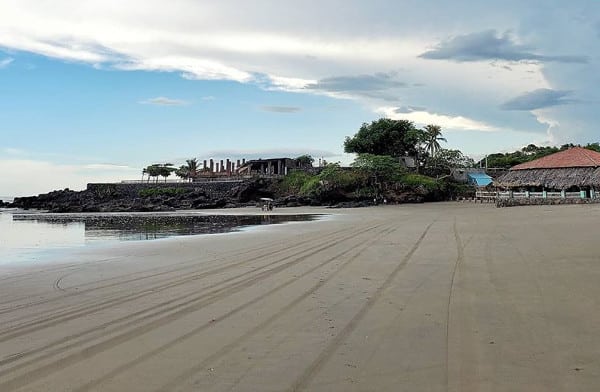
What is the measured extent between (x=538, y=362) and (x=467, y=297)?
2856 millimetres

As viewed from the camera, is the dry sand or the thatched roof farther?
the thatched roof

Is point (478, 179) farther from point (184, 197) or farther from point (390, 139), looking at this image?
point (184, 197)

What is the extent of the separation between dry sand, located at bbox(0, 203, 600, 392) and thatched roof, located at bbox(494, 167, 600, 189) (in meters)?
34.3

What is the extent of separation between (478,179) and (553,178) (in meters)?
18.0

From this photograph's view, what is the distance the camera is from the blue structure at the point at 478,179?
6154 centimetres

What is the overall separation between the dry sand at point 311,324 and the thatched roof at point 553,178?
113 feet

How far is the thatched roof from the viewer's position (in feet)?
A: 136

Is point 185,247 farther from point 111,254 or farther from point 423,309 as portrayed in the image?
point 423,309

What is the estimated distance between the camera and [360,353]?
4891 mm

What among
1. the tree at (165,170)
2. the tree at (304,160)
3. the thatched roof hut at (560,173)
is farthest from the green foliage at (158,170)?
the thatched roof hut at (560,173)

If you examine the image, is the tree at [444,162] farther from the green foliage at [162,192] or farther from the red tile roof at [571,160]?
the green foliage at [162,192]

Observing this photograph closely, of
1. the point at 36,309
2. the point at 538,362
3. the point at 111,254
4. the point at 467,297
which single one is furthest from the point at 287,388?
the point at 111,254

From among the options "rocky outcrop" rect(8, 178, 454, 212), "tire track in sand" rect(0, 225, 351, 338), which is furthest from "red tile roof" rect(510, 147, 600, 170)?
"tire track in sand" rect(0, 225, 351, 338)

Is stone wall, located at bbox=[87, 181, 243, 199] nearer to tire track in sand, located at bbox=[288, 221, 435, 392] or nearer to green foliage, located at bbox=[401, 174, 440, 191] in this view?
green foliage, located at bbox=[401, 174, 440, 191]
